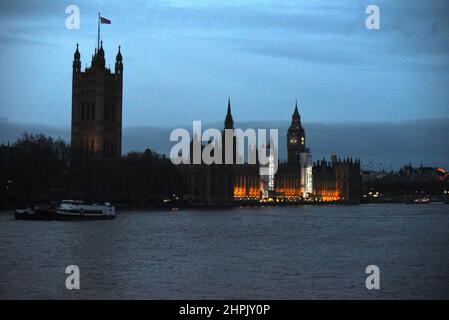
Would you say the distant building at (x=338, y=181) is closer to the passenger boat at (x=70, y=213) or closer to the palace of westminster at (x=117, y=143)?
the palace of westminster at (x=117, y=143)

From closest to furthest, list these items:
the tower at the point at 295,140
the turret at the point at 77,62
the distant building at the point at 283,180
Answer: the turret at the point at 77,62 → the distant building at the point at 283,180 → the tower at the point at 295,140

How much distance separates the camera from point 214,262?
36312mm

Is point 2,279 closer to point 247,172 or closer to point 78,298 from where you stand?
point 78,298

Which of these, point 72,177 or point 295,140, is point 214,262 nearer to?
point 72,177

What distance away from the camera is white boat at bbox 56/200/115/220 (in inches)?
2549

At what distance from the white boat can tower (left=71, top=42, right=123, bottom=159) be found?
52161 mm

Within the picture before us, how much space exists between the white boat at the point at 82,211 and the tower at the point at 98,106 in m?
52.2

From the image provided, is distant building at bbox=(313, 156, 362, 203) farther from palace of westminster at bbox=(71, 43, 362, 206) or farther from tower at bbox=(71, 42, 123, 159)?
tower at bbox=(71, 42, 123, 159)

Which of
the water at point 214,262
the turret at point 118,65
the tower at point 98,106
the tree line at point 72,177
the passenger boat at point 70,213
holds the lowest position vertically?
the water at point 214,262

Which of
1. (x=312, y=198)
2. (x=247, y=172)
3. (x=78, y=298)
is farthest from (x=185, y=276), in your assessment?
(x=312, y=198)

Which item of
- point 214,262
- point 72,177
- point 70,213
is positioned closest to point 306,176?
point 72,177

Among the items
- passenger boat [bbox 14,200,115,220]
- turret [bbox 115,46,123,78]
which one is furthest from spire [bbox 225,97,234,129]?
passenger boat [bbox 14,200,115,220]

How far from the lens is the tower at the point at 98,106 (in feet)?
396

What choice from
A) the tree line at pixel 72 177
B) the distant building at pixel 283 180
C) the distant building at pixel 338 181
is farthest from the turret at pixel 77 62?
the distant building at pixel 338 181
